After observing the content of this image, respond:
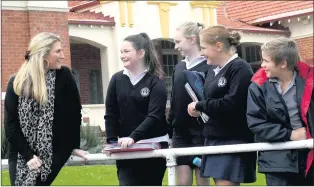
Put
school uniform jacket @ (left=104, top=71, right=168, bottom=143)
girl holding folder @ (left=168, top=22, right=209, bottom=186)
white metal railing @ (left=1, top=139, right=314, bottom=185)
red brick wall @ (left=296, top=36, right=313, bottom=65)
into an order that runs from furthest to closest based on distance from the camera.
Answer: red brick wall @ (left=296, top=36, right=313, bottom=65) → girl holding folder @ (left=168, top=22, right=209, bottom=186) → school uniform jacket @ (left=104, top=71, right=168, bottom=143) → white metal railing @ (left=1, top=139, right=314, bottom=185)

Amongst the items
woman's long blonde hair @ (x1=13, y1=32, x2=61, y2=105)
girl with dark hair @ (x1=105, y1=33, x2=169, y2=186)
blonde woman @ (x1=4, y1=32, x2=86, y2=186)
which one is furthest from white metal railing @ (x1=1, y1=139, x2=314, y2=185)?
woman's long blonde hair @ (x1=13, y1=32, x2=61, y2=105)

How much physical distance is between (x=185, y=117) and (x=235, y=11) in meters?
27.4

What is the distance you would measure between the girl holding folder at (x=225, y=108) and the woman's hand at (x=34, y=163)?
4.15 feet

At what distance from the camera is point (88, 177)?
484 inches

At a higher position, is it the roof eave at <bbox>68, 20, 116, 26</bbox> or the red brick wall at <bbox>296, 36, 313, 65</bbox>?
the roof eave at <bbox>68, 20, 116, 26</bbox>

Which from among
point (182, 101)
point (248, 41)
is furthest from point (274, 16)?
point (182, 101)

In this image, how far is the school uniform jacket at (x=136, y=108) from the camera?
21.5 feet

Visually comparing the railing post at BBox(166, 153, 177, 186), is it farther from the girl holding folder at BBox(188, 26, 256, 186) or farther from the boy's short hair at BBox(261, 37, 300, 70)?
the boy's short hair at BBox(261, 37, 300, 70)

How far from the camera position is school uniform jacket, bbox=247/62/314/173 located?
555 cm

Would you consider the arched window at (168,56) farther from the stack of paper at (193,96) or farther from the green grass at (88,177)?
the stack of paper at (193,96)

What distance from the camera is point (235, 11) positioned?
1335 inches

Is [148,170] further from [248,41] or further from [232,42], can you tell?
[248,41]

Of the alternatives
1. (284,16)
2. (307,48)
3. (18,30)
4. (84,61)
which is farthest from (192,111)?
(284,16)

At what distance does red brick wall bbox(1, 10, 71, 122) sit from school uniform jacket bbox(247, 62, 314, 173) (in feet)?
51.8
